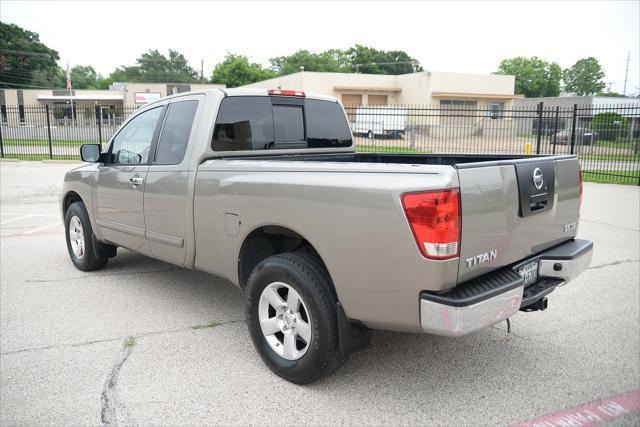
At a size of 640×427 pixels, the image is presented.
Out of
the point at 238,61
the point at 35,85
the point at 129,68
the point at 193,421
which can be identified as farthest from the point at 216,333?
the point at 129,68

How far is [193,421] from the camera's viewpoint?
2906 mm

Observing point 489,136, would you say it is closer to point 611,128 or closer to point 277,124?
point 611,128

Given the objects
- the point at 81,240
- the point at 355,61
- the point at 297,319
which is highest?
the point at 355,61

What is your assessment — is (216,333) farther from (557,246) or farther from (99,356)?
(557,246)

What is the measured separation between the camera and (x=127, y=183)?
4844 millimetres

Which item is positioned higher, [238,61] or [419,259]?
[238,61]

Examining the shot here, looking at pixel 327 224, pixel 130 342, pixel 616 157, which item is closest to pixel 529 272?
pixel 327 224

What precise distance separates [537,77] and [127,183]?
112953 mm

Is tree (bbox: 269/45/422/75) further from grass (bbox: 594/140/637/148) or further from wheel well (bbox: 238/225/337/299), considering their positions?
wheel well (bbox: 238/225/337/299)

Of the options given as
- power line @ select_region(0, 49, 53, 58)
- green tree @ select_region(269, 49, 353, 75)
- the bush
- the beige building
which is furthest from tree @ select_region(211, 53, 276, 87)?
the bush

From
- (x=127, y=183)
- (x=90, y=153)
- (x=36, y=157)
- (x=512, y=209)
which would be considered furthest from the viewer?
(x=36, y=157)

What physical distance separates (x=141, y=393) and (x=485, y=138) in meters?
27.1

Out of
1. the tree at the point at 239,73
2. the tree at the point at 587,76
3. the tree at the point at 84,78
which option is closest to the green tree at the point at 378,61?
the tree at the point at 239,73

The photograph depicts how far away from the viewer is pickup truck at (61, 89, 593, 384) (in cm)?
265
